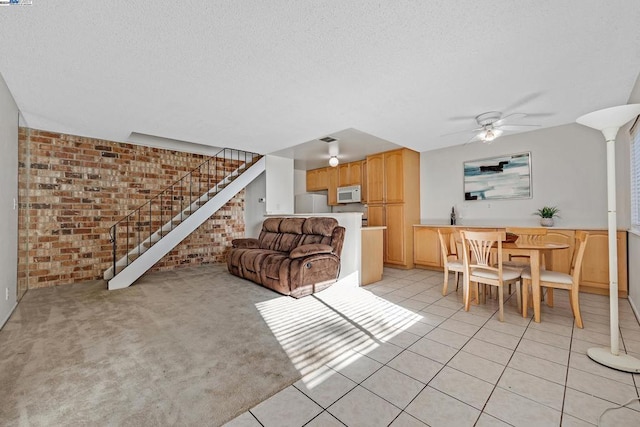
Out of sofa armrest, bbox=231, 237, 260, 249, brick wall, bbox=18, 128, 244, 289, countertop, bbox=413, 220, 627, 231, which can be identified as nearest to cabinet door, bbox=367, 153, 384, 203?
countertop, bbox=413, 220, 627, 231

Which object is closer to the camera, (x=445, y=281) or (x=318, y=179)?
(x=445, y=281)

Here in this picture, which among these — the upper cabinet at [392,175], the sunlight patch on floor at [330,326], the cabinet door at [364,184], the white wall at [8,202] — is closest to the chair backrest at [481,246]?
the sunlight patch on floor at [330,326]

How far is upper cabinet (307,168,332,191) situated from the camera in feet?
23.3

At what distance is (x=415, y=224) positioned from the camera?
533 centimetres

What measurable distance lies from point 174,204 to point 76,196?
4.69ft

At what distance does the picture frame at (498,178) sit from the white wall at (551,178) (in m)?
0.08

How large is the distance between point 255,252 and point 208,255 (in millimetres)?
2033

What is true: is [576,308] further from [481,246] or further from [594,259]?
[594,259]

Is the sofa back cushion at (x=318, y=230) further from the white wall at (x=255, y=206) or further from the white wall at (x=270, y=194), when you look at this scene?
the white wall at (x=255, y=206)

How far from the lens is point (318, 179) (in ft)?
24.0

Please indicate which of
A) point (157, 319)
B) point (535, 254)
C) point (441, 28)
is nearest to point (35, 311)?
point (157, 319)

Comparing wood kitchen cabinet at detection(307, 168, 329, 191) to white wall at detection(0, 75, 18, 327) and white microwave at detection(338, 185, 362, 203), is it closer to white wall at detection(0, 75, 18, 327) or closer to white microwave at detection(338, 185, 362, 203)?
white microwave at detection(338, 185, 362, 203)

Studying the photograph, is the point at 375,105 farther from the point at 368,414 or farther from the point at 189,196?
the point at 189,196

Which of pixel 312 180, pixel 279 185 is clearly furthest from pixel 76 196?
pixel 312 180
